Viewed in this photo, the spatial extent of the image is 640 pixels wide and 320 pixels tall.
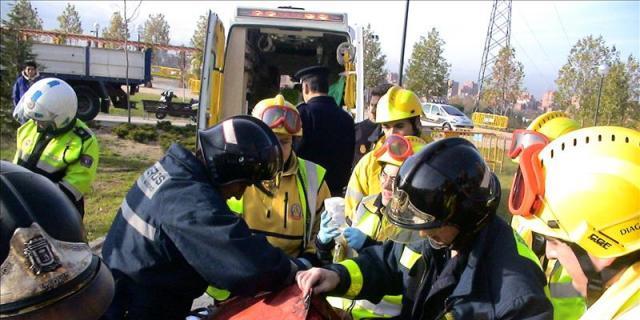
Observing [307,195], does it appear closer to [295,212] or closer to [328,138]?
[295,212]

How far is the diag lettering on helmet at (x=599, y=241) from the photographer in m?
1.51

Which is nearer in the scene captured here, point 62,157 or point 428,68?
point 62,157

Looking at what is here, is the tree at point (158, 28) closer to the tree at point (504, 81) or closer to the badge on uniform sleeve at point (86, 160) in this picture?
the tree at point (504, 81)

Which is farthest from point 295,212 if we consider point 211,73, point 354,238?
point 211,73

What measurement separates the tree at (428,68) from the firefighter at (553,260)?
33610mm

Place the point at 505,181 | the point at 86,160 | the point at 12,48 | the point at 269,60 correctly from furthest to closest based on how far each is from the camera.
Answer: the point at 12,48 → the point at 505,181 → the point at 269,60 → the point at 86,160

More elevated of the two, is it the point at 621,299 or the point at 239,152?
the point at 239,152

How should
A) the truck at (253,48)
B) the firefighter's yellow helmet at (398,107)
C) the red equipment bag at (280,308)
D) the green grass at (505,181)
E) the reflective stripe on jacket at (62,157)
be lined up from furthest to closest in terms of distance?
1. the green grass at (505,181)
2. the truck at (253,48)
3. the reflective stripe on jacket at (62,157)
4. the firefighter's yellow helmet at (398,107)
5. the red equipment bag at (280,308)

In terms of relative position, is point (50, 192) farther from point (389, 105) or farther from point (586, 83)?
point (586, 83)

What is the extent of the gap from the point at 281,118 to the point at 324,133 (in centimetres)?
143

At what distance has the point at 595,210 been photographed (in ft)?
4.93

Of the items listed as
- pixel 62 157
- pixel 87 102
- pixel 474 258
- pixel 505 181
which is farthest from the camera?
pixel 87 102

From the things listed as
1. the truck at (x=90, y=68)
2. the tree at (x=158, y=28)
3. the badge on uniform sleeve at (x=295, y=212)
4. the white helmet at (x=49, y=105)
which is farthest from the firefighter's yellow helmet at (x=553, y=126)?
the tree at (x=158, y=28)

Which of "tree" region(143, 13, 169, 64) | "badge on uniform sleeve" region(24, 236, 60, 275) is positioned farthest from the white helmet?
"tree" region(143, 13, 169, 64)
